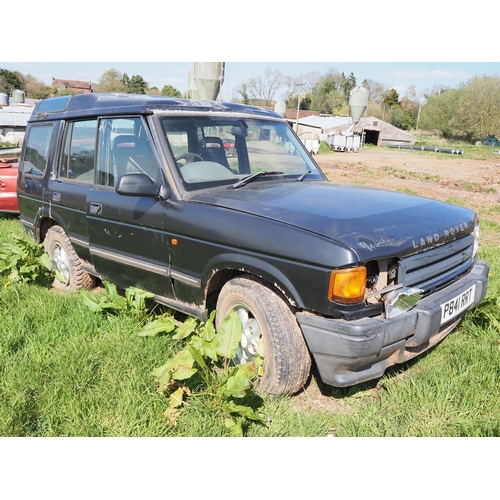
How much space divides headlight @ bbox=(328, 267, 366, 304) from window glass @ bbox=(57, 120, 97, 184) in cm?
272

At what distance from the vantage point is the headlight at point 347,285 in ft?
8.46

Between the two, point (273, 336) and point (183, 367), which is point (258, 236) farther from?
point (183, 367)

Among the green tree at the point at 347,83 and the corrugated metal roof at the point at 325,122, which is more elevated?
the green tree at the point at 347,83

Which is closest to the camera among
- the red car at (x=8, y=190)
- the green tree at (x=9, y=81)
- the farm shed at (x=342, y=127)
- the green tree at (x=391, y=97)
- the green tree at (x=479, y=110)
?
the red car at (x=8, y=190)

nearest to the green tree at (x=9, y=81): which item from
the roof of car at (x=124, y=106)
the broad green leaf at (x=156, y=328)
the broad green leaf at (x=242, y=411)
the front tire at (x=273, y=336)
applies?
the roof of car at (x=124, y=106)

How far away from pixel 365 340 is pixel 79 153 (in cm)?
339

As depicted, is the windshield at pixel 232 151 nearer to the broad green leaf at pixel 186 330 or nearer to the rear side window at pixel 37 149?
the broad green leaf at pixel 186 330

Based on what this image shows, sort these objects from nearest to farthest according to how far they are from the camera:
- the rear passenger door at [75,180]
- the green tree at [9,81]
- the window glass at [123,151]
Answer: the window glass at [123,151]
the rear passenger door at [75,180]
the green tree at [9,81]

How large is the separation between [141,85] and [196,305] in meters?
69.3

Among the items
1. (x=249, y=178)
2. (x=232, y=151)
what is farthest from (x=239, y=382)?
(x=232, y=151)

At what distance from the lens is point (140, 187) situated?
133 inches

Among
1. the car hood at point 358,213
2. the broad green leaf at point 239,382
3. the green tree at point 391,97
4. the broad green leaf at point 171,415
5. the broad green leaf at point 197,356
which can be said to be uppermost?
the green tree at point 391,97

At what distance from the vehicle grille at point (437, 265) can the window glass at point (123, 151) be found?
200cm

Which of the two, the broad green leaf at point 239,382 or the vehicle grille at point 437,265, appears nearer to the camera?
the broad green leaf at point 239,382
